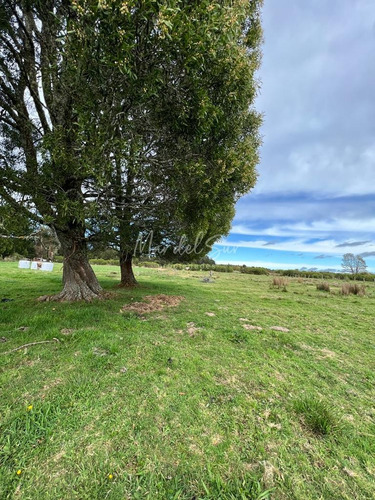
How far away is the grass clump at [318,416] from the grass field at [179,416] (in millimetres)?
15

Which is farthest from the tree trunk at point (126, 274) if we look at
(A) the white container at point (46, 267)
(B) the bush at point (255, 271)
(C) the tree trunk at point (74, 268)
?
(B) the bush at point (255, 271)

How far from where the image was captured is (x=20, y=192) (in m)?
5.84

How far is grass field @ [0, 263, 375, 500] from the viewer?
2182 mm

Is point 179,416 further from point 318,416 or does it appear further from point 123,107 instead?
point 123,107

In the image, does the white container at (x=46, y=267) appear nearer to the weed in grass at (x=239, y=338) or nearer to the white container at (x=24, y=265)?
the white container at (x=24, y=265)

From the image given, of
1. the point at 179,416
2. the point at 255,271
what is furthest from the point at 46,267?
the point at 255,271

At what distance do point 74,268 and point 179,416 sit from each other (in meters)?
7.16

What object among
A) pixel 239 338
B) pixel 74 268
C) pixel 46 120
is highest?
pixel 46 120

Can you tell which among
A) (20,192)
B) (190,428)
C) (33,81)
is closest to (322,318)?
(190,428)

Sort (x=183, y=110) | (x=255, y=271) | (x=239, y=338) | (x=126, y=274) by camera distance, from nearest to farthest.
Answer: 1. (x=183, y=110)
2. (x=239, y=338)
3. (x=126, y=274)
4. (x=255, y=271)

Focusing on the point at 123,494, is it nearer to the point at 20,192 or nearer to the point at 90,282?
the point at 20,192

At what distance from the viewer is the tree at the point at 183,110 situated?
3.74 m

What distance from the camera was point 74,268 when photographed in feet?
27.9

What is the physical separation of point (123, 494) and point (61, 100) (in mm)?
8066
